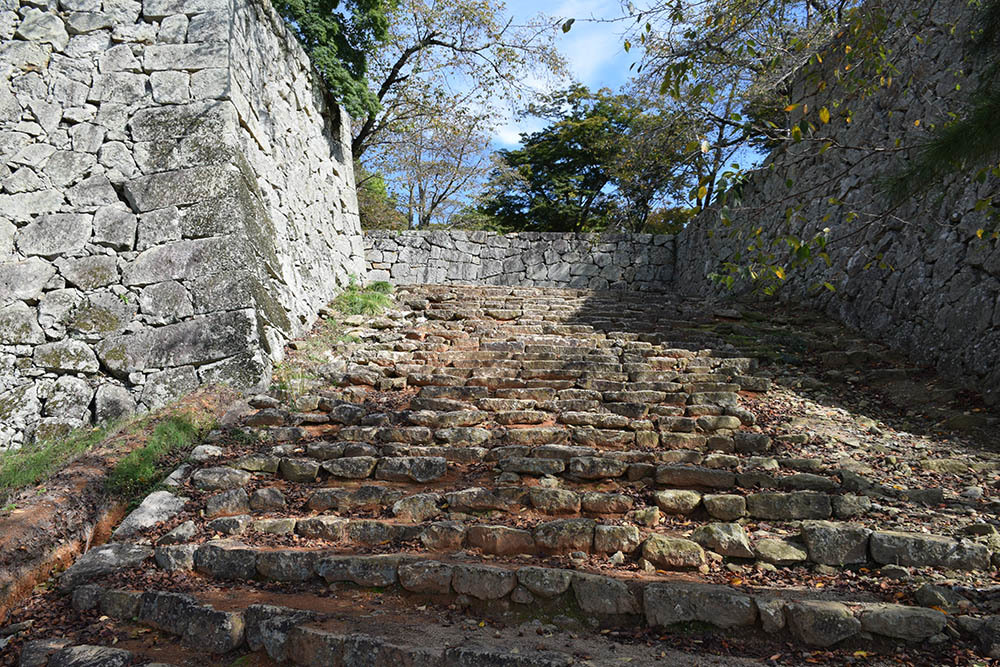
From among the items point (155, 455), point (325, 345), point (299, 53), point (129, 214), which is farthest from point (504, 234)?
point (155, 455)

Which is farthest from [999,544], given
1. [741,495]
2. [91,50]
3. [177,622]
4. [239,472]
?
[91,50]

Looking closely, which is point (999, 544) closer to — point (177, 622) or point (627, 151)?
point (177, 622)

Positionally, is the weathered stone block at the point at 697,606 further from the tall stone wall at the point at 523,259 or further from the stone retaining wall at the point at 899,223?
the tall stone wall at the point at 523,259

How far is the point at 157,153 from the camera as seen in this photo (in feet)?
19.3

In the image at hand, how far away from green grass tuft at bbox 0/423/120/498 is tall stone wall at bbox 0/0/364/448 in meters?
0.20

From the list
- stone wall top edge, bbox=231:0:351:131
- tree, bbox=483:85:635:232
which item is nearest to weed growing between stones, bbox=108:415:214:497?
stone wall top edge, bbox=231:0:351:131

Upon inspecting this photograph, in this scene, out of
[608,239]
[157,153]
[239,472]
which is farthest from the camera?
[608,239]

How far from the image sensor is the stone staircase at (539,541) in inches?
101

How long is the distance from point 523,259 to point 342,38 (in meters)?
5.32

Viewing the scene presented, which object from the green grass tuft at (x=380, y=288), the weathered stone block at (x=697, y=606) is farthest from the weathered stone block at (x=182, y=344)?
the weathered stone block at (x=697, y=606)

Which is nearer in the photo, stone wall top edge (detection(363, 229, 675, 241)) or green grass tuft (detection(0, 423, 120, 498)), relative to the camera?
green grass tuft (detection(0, 423, 120, 498))

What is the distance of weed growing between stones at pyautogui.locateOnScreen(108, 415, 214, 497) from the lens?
3950mm

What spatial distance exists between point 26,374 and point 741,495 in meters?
5.74

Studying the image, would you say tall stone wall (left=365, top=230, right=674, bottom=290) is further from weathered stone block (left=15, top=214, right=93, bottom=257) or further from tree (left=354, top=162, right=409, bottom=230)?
weathered stone block (left=15, top=214, right=93, bottom=257)
